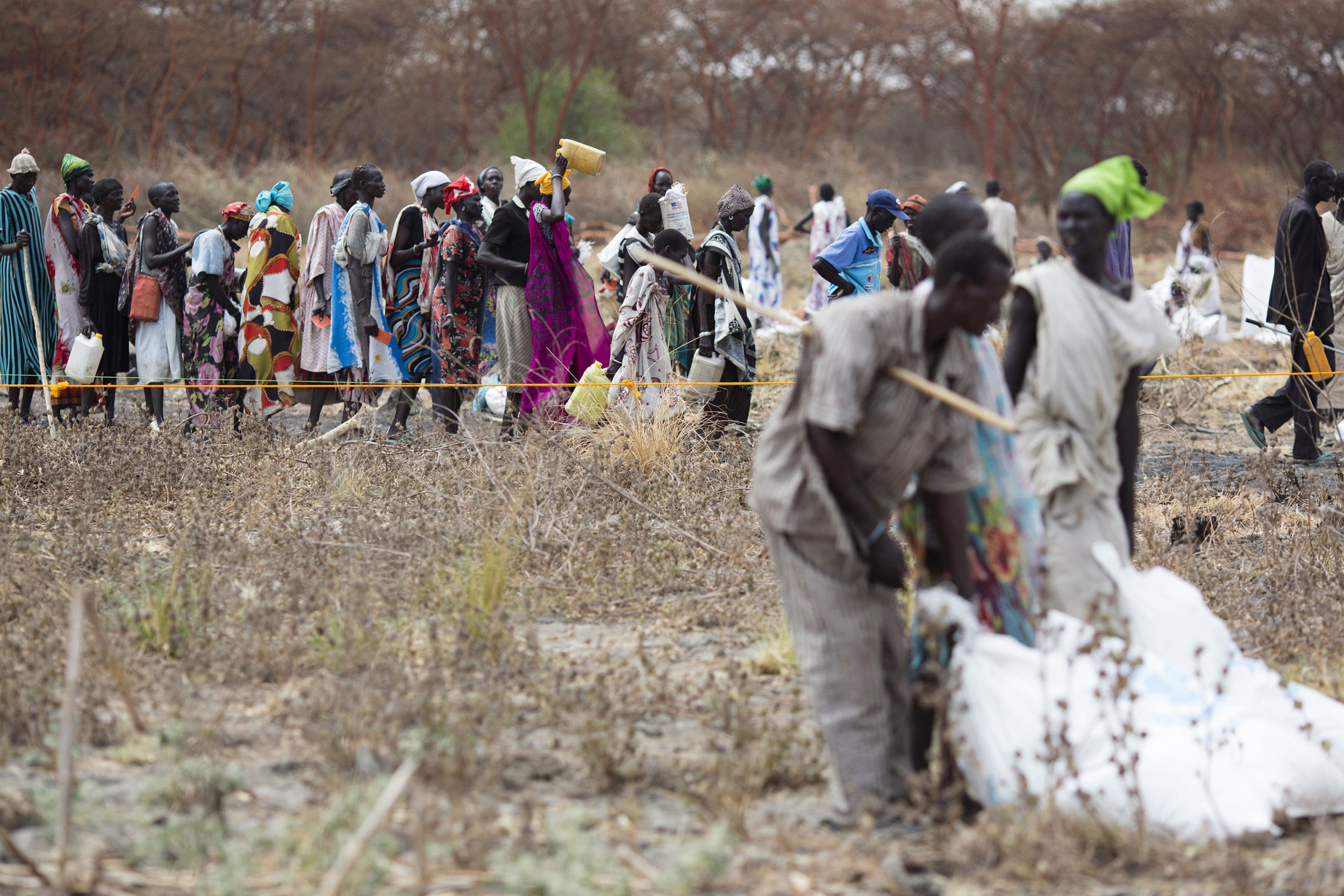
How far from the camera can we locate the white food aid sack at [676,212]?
24.0 ft

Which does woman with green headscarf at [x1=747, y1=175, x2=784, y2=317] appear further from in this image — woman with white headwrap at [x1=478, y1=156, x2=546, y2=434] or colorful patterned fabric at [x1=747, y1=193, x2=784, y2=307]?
woman with white headwrap at [x1=478, y1=156, x2=546, y2=434]

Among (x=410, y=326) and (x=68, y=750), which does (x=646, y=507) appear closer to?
(x=68, y=750)

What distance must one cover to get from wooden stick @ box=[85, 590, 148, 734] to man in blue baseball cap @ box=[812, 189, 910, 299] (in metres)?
4.19

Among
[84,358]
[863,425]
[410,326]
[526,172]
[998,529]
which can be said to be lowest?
[998,529]

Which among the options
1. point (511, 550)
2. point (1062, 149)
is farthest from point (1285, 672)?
point (1062, 149)

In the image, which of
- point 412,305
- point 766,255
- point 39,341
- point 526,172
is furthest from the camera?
point 766,255

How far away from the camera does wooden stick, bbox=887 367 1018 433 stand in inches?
105

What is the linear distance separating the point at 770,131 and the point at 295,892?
28814 mm

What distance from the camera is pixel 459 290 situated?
294 inches

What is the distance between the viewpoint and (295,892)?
250cm

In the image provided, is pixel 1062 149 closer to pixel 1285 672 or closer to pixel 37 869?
pixel 1285 672

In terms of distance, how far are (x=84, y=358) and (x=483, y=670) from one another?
16.4ft

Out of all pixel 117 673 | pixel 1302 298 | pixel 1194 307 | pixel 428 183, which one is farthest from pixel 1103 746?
pixel 1194 307

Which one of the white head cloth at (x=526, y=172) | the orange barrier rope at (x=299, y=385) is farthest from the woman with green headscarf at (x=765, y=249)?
the white head cloth at (x=526, y=172)
